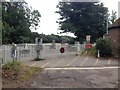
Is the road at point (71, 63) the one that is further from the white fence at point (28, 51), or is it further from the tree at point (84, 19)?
the tree at point (84, 19)

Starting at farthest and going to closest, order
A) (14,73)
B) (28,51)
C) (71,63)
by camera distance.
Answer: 1. (28,51)
2. (71,63)
3. (14,73)

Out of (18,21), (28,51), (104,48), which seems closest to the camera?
(28,51)

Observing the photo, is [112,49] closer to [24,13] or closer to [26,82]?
[26,82]

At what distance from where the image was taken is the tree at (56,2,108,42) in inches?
1845

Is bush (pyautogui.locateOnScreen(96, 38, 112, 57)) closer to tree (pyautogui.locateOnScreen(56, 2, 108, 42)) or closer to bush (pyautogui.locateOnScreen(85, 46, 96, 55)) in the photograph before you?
bush (pyautogui.locateOnScreen(85, 46, 96, 55))

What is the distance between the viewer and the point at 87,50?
101ft

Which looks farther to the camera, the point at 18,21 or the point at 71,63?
the point at 18,21

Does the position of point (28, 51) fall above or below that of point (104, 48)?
below

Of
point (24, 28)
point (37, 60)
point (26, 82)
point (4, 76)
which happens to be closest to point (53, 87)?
point (26, 82)

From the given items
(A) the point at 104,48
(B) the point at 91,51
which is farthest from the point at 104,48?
(B) the point at 91,51

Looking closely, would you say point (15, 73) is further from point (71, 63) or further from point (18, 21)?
point (18, 21)

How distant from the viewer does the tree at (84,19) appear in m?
46.9

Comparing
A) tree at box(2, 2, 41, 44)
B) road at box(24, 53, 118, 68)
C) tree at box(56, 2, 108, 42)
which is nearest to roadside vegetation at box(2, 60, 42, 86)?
road at box(24, 53, 118, 68)

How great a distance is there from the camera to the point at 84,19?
155ft
